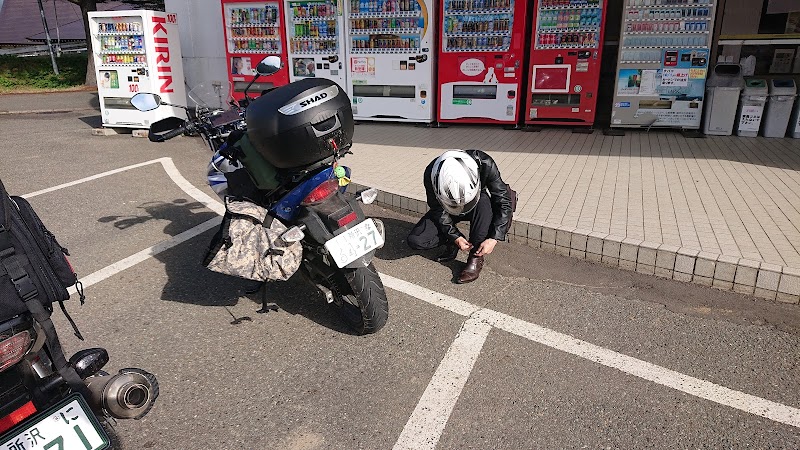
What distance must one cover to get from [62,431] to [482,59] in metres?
8.45

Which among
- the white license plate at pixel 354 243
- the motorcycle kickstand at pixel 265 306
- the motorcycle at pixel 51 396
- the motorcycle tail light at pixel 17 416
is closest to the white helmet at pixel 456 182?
the white license plate at pixel 354 243

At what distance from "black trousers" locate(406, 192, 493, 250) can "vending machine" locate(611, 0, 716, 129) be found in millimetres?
5895

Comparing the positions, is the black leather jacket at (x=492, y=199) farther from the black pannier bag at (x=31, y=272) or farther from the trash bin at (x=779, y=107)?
the trash bin at (x=779, y=107)

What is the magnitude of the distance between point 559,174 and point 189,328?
4.47 meters

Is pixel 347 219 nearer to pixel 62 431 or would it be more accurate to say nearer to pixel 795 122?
pixel 62 431

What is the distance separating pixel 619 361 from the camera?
2760 mm

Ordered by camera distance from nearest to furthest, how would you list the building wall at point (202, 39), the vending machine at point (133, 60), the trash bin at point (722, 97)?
the trash bin at point (722, 97) < the vending machine at point (133, 60) < the building wall at point (202, 39)

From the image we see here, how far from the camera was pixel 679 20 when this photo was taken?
800 centimetres

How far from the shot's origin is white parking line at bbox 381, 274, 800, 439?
94.1 inches

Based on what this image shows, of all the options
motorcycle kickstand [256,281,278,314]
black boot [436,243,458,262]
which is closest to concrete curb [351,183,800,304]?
black boot [436,243,458,262]

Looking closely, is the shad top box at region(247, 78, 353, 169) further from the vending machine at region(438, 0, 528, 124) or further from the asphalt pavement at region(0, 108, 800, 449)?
the vending machine at region(438, 0, 528, 124)

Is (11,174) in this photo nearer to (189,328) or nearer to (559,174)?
(189,328)

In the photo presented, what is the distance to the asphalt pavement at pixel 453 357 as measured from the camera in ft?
7.51

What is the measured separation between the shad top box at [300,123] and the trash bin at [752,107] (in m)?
7.47
